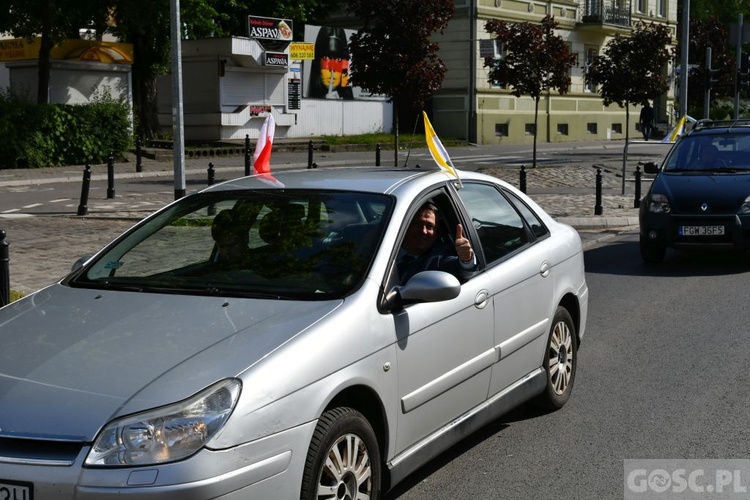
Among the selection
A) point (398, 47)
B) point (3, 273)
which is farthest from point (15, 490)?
point (398, 47)

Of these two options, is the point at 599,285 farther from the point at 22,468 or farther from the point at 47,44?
the point at 47,44

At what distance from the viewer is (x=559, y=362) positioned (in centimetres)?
667

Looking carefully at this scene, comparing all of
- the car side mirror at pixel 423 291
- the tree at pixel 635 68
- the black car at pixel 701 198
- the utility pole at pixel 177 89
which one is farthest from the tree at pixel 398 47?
the car side mirror at pixel 423 291

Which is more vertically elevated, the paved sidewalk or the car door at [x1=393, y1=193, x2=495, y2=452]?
the car door at [x1=393, y1=193, x2=495, y2=452]

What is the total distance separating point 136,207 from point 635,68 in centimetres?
1468

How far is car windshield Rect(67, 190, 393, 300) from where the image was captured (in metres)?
4.83

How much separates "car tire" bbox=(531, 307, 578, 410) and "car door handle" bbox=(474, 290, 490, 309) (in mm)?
1018

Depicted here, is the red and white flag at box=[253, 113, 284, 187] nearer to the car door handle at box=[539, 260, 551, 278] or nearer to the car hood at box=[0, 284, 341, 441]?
the car door handle at box=[539, 260, 551, 278]

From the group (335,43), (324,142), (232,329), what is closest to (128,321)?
(232,329)

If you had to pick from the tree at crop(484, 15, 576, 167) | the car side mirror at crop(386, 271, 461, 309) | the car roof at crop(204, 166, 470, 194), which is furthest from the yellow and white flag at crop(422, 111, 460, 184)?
the tree at crop(484, 15, 576, 167)

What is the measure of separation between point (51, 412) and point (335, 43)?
3974cm

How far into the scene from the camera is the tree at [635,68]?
28.6 metres

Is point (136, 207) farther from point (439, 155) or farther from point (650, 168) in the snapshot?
point (439, 155)

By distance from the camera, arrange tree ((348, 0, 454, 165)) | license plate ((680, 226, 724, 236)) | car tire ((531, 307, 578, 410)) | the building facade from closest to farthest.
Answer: car tire ((531, 307, 578, 410)), license plate ((680, 226, 724, 236)), tree ((348, 0, 454, 165)), the building facade
